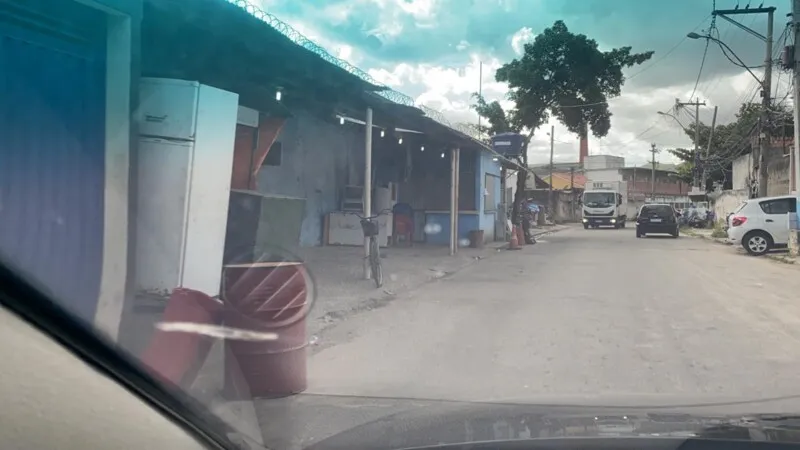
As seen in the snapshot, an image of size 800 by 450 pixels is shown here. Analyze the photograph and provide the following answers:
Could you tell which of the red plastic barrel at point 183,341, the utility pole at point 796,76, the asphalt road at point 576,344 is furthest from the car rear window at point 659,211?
the red plastic barrel at point 183,341

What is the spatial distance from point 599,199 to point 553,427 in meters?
40.1

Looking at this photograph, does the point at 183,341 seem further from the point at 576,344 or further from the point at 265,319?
the point at 576,344

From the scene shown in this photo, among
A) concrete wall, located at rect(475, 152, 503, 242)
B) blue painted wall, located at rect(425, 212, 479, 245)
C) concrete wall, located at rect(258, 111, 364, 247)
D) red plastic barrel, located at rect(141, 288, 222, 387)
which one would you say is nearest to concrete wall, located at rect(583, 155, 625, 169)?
concrete wall, located at rect(475, 152, 503, 242)

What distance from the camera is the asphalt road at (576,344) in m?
5.49

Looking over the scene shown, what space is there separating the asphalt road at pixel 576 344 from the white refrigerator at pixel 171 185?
1598 millimetres

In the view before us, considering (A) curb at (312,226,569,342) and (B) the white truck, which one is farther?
(B) the white truck

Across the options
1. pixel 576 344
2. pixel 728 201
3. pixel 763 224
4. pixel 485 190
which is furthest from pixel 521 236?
pixel 728 201

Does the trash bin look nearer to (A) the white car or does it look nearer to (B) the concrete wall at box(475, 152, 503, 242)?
(B) the concrete wall at box(475, 152, 503, 242)

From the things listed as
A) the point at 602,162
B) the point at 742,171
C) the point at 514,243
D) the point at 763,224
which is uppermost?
the point at 602,162

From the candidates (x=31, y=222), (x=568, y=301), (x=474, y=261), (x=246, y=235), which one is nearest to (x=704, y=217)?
(x=474, y=261)

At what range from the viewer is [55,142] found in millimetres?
5309

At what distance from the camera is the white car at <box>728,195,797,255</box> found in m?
18.8

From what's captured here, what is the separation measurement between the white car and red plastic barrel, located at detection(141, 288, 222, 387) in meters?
18.1

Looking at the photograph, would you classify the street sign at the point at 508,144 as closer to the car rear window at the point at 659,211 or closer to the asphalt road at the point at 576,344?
the car rear window at the point at 659,211
